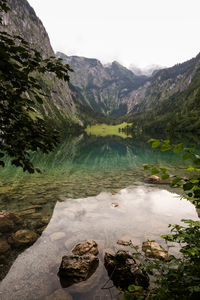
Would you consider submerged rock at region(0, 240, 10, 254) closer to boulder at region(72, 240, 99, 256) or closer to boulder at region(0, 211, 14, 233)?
boulder at region(0, 211, 14, 233)

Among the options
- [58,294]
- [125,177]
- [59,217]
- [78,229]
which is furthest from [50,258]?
[125,177]

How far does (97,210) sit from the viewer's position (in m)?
14.4

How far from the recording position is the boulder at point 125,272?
6366 millimetres

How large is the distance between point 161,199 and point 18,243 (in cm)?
1270

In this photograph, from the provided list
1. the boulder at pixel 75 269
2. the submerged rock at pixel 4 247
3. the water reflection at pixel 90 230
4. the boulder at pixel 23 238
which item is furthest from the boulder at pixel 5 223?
the boulder at pixel 75 269

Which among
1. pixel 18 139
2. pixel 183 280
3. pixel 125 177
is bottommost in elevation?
pixel 125 177

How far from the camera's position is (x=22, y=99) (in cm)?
414

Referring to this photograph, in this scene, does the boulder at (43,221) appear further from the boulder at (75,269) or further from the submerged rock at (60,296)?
the submerged rock at (60,296)

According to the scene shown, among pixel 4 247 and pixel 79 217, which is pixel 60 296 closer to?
pixel 4 247

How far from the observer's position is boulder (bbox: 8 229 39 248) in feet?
31.4

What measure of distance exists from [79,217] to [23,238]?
430 centimetres

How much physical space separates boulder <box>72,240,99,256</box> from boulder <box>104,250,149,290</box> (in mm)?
1173

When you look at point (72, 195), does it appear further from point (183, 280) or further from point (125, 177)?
point (183, 280)

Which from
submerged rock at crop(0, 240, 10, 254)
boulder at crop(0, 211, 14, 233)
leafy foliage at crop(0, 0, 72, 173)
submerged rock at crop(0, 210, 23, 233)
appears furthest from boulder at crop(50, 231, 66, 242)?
leafy foliage at crop(0, 0, 72, 173)
